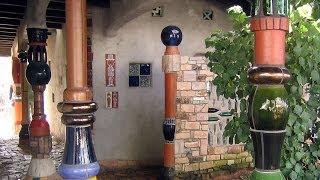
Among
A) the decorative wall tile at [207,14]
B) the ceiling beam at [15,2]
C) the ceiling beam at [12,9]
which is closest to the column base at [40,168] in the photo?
the ceiling beam at [15,2]

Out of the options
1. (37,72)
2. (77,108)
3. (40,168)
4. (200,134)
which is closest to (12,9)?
(37,72)

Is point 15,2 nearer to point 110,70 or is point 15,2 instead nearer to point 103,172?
point 110,70

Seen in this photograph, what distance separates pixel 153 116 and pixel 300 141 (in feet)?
15.2

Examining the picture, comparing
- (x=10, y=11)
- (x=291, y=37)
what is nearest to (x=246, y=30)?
(x=291, y=37)

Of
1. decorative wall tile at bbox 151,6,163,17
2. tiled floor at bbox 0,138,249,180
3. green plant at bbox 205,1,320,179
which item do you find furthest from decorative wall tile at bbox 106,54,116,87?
green plant at bbox 205,1,320,179

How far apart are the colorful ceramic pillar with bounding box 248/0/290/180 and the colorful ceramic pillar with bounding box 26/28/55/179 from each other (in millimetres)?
4038

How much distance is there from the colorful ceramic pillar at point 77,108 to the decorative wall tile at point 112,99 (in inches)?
166

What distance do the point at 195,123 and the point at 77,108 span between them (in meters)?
3.33

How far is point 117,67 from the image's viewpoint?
22.0 feet

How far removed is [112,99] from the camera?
21.9 feet

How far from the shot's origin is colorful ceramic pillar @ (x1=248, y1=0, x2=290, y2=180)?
5.81 ft

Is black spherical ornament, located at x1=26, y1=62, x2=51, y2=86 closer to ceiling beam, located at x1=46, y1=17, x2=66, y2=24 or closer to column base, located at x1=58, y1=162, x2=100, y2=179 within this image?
ceiling beam, located at x1=46, y1=17, x2=66, y2=24

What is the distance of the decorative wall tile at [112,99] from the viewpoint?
262 inches

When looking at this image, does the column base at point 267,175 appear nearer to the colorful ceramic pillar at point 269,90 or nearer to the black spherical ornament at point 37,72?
the colorful ceramic pillar at point 269,90
